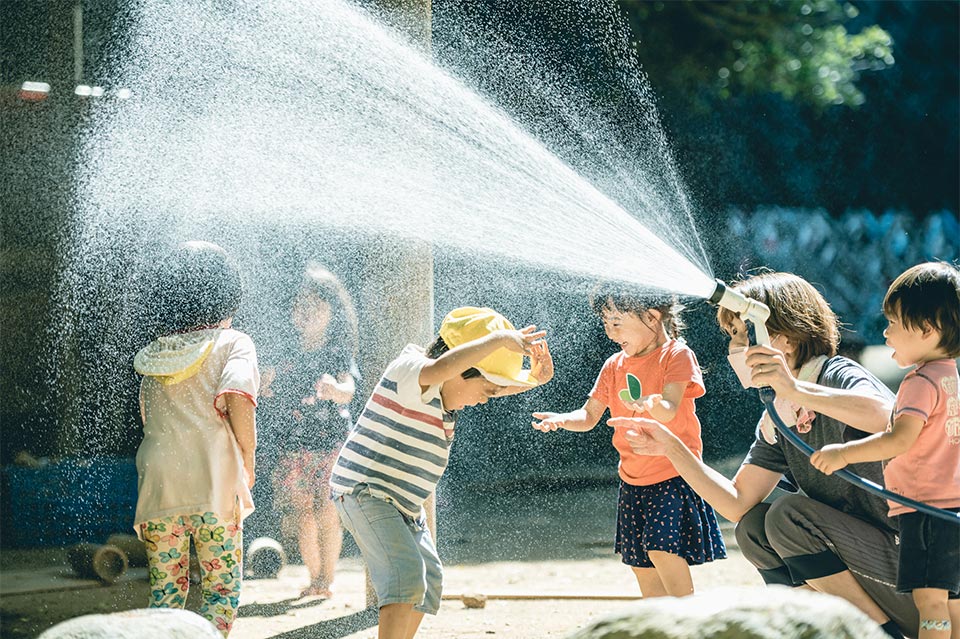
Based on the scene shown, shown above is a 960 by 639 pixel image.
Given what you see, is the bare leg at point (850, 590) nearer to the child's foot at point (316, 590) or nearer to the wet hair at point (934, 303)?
the wet hair at point (934, 303)

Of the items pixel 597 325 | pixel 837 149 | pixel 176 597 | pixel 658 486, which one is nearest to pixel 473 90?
pixel 597 325

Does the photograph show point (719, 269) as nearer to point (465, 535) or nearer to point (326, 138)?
point (465, 535)

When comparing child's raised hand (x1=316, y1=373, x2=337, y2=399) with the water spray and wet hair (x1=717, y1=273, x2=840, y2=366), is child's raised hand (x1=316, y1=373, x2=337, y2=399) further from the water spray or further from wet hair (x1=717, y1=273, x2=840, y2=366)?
the water spray

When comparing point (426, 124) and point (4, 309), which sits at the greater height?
point (426, 124)

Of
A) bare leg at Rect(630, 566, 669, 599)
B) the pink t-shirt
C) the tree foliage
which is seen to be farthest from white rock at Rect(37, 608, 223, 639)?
the tree foliage

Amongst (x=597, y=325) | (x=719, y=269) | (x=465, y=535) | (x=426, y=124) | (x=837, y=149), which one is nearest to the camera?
(x=426, y=124)

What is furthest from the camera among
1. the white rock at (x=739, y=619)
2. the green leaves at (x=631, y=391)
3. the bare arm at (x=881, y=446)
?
the green leaves at (x=631, y=391)

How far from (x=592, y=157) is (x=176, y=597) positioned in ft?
14.2

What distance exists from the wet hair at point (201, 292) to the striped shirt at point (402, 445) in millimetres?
683

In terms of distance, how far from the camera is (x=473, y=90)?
6227 mm

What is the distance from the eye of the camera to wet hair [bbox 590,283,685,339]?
4.05 meters

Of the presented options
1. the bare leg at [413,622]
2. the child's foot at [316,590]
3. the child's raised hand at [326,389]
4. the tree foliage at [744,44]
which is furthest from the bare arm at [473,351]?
the tree foliage at [744,44]

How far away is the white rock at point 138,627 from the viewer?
2.67 metres

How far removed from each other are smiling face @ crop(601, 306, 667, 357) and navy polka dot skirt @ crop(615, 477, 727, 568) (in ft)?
1.61
